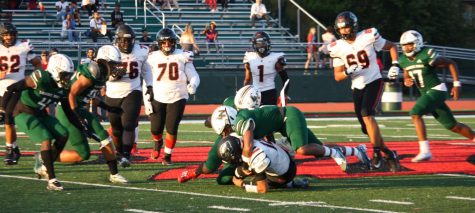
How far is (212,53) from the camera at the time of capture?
91.0 feet

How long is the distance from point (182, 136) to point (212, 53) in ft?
34.0

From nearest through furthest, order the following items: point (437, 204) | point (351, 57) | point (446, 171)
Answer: point (437, 204)
point (446, 171)
point (351, 57)

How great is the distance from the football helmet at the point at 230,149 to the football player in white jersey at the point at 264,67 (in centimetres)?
402

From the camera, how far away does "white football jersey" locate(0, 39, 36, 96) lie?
1298cm

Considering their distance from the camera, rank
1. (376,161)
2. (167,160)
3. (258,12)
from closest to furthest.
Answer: (376,161) → (167,160) → (258,12)

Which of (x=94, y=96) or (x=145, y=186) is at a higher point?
(x=94, y=96)

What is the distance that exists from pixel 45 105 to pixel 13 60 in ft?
→ 9.31

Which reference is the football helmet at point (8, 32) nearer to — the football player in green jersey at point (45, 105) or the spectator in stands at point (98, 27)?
the football player in green jersey at point (45, 105)

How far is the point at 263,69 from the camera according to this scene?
531 inches

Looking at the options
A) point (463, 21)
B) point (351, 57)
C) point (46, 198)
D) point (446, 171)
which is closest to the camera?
point (46, 198)

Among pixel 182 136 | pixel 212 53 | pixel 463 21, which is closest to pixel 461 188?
pixel 182 136

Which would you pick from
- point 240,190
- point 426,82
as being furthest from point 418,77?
point 240,190

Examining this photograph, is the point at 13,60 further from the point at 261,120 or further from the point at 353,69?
the point at 261,120

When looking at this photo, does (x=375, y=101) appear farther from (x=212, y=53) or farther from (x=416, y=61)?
(x=212, y=53)
